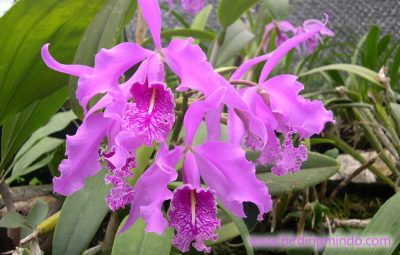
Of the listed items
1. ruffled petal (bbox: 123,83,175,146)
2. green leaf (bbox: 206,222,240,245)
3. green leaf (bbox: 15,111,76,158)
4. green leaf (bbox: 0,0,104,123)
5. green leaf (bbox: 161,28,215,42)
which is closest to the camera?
ruffled petal (bbox: 123,83,175,146)

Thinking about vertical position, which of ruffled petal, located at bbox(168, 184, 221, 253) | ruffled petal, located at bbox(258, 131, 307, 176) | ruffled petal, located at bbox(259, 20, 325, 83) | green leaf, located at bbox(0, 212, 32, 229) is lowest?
green leaf, located at bbox(0, 212, 32, 229)

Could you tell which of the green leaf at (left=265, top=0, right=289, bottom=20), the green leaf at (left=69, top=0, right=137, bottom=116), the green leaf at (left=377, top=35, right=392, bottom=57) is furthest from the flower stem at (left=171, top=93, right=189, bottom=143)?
the green leaf at (left=377, top=35, right=392, bottom=57)

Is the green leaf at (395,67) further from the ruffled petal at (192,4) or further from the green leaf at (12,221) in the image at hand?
the green leaf at (12,221)

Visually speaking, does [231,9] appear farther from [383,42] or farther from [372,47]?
[383,42]

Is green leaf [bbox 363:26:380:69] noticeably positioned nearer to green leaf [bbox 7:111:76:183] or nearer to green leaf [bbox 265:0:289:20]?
green leaf [bbox 265:0:289:20]

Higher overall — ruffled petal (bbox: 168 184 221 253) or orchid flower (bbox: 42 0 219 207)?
orchid flower (bbox: 42 0 219 207)

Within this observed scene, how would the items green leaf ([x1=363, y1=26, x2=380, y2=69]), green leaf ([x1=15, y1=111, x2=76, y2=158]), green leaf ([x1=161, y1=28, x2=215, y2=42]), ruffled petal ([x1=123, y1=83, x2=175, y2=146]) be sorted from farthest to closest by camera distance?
green leaf ([x1=363, y1=26, x2=380, y2=69])
green leaf ([x1=15, y1=111, x2=76, y2=158])
green leaf ([x1=161, y1=28, x2=215, y2=42])
ruffled petal ([x1=123, y1=83, x2=175, y2=146])
